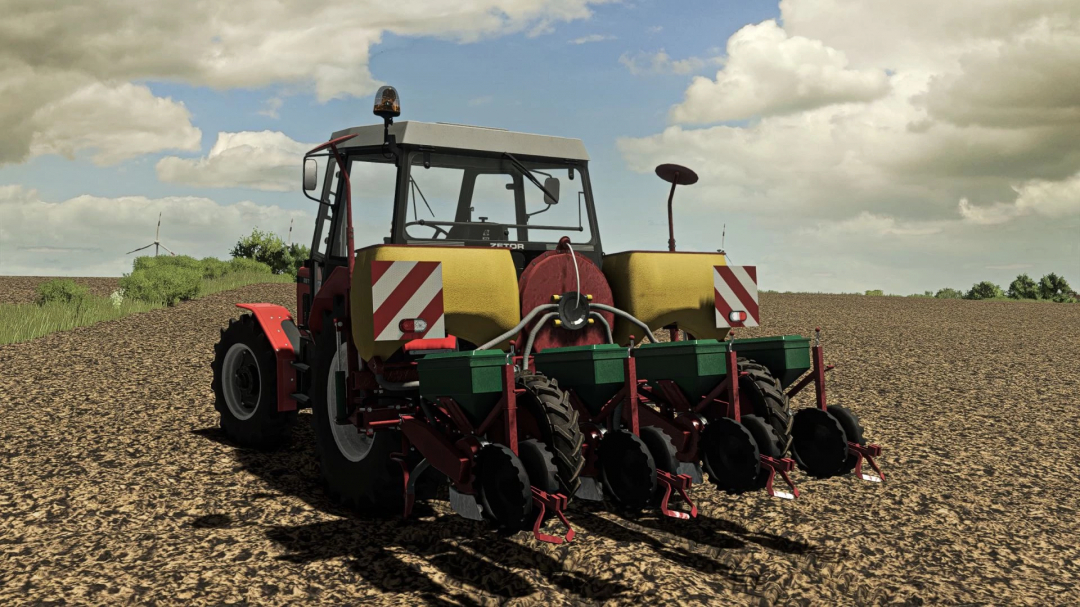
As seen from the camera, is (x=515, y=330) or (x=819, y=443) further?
(x=515, y=330)

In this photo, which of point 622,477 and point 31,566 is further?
point 31,566

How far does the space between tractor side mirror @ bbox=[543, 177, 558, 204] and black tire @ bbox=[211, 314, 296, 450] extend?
281 cm

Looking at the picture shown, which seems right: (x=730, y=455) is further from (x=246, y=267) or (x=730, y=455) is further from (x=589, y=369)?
(x=246, y=267)

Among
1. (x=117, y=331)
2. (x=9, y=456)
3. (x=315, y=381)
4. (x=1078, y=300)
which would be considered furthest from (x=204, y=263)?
(x=1078, y=300)

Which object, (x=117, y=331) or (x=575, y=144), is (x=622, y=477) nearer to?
(x=575, y=144)

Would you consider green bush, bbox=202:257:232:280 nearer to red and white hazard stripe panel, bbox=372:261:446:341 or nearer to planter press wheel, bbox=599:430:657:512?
red and white hazard stripe panel, bbox=372:261:446:341

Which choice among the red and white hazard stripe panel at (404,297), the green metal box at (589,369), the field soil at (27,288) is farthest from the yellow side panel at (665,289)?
the field soil at (27,288)

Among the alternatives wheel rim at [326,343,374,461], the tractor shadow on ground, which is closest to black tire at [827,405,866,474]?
the tractor shadow on ground

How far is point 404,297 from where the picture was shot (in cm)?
512

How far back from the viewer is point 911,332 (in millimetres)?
18125

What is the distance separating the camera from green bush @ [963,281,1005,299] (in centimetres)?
3228

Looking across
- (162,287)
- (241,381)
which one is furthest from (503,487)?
(162,287)

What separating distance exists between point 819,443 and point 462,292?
7.88 feet

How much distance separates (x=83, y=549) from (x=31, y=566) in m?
0.31
